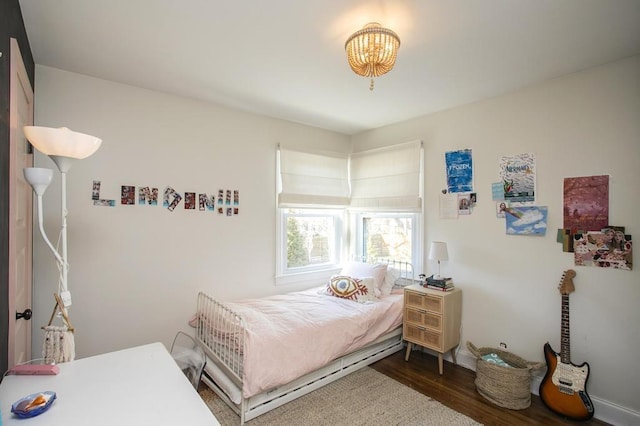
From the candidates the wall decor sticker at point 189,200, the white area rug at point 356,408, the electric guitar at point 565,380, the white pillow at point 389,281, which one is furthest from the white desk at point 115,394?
the electric guitar at point 565,380

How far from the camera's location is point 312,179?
3783 millimetres

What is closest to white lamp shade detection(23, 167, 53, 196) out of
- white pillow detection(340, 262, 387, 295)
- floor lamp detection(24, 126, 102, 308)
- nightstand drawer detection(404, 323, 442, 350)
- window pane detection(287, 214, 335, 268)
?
floor lamp detection(24, 126, 102, 308)

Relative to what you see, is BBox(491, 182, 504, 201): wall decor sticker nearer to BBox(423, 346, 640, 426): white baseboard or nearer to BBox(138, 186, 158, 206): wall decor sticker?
BBox(423, 346, 640, 426): white baseboard

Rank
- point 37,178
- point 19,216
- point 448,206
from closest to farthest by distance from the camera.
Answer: point 37,178, point 19,216, point 448,206

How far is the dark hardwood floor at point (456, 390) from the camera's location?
2.22 metres

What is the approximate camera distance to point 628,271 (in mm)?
2156

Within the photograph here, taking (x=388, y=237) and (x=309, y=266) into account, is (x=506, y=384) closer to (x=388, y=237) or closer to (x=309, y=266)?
(x=388, y=237)

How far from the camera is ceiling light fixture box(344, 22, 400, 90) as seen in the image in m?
1.64

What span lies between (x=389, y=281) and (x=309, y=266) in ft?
3.29

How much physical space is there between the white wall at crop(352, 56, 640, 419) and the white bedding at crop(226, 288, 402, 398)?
36.7 inches

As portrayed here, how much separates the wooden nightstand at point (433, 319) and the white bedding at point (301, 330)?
0.16 meters

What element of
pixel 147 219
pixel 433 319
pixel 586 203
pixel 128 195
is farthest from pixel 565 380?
pixel 128 195

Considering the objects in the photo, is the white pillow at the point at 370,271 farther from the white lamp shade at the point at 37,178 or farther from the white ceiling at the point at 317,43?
the white lamp shade at the point at 37,178

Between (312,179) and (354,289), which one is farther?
(312,179)
